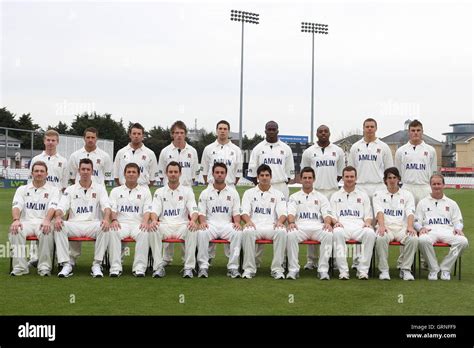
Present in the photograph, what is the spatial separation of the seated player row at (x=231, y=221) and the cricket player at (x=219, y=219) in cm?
1

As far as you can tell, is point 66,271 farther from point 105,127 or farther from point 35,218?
point 105,127

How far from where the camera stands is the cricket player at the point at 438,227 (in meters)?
8.10

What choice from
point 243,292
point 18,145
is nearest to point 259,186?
point 243,292

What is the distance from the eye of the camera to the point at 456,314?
605cm

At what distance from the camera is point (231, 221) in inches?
340

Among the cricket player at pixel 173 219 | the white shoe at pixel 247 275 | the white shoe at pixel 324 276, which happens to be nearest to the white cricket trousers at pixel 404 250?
the white shoe at pixel 324 276

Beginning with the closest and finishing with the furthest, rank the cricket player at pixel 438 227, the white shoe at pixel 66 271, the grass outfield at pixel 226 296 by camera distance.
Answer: the grass outfield at pixel 226 296 → the white shoe at pixel 66 271 → the cricket player at pixel 438 227

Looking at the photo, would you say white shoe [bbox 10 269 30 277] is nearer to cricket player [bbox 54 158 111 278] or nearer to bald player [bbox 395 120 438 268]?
cricket player [bbox 54 158 111 278]

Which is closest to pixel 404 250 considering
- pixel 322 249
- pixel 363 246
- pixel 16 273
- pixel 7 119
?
pixel 363 246

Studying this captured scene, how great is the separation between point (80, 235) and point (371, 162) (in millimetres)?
4358

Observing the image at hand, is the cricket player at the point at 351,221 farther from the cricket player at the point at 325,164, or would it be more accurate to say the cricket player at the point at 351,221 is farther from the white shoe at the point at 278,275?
the white shoe at the point at 278,275

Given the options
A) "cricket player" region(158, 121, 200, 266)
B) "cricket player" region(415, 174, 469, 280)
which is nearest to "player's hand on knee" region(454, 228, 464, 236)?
"cricket player" region(415, 174, 469, 280)

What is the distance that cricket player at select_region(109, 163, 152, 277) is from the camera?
8.04 m

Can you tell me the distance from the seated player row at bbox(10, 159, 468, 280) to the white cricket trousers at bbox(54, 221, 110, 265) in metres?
0.01
